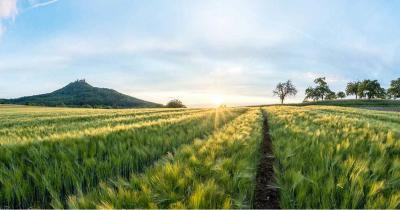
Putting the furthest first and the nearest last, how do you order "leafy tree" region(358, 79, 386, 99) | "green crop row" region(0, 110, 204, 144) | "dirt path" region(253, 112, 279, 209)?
"leafy tree" region(358, 79, 386, 99), "green crop row" region(0, 110, 204, 144), "dirt path" region(253, 112, 279, 209)

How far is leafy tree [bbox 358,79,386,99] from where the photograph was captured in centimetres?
11812

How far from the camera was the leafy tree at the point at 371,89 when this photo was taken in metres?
118

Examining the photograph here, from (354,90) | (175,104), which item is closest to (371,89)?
(354,90)

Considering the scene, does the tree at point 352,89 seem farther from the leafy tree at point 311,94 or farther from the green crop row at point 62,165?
the green crop row at point 62,165

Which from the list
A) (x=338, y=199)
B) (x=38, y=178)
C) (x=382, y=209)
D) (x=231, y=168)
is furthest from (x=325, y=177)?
(x=38, y=178)

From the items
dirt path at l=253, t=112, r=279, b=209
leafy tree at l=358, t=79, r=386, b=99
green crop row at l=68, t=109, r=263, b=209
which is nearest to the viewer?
green crop row at l=68, t=109, r=263, b=209

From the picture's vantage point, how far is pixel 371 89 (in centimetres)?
11812

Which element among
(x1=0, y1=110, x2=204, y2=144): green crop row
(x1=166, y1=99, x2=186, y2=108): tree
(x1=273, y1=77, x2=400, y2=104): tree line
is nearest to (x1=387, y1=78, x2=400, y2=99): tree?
(x1=273, y1=77, x2=400, y2=104): tree line

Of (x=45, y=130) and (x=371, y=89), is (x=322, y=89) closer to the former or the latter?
(x=371, y=89)

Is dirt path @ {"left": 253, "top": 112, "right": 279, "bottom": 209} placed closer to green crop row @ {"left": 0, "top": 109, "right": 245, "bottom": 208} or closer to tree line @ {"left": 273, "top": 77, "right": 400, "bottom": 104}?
green crop row @ {"left": 0, "top": 109, "right": 245, "bottom": 208}

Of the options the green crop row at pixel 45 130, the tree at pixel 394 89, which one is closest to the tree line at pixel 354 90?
the tree at pixel 394 89

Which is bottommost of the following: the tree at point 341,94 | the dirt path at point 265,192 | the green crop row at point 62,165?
the dirt path at point 265,192

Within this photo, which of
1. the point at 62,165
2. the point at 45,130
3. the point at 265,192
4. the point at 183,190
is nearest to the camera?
the point at 183,190

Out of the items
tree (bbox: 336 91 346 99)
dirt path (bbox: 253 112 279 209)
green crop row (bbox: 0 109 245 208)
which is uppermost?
tree (bbox: 336 91 346 99)
